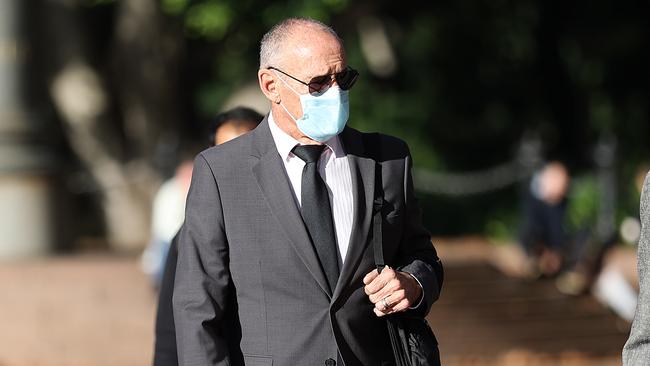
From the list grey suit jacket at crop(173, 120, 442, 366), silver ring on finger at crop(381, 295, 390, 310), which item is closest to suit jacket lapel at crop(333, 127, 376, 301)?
grey suit jacket at crop(173, 120, 442, 366)

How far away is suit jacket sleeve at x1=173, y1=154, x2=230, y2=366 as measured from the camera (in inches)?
168

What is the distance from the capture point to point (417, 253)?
448 centimetres

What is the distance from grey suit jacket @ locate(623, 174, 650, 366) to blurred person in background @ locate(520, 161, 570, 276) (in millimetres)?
10889

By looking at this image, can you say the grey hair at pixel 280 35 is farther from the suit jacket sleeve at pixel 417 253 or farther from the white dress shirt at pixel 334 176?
the suit jacket sleeve at pixel 417 253

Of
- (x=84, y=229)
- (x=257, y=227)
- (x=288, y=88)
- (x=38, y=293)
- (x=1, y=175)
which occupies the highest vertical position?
(x=288, y=88)

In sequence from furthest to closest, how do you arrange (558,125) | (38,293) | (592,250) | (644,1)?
(558,125)
(644,1)
(592,250)
(38,293)

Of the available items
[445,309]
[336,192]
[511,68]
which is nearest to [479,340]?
[445,309]

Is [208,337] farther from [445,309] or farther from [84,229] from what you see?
[84,229]

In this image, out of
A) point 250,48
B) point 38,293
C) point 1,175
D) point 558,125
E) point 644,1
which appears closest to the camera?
point 38,293

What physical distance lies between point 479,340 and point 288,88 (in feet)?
28.3

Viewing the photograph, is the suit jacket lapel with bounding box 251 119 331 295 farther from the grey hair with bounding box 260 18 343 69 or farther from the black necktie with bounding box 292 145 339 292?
the grey hair with bounding box 260 18 343 69

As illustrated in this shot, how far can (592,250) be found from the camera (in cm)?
1407

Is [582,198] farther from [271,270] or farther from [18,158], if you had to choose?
[271,270]

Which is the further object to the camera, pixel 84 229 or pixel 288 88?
pixel 84 229
